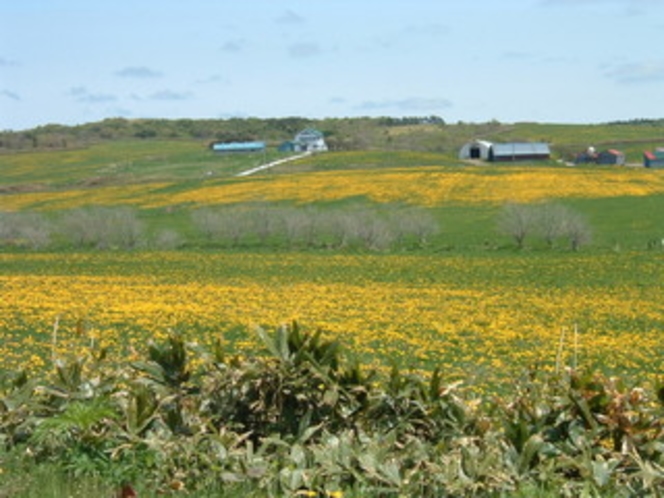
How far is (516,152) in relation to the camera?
104 m

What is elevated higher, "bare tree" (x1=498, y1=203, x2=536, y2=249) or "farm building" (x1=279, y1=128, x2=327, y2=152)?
"bare tree" (x1=498, y1=203, x2=536, y2=249)

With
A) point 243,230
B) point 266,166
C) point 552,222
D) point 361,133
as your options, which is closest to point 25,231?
point 243,230

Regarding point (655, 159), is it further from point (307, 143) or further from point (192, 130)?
point (192, 130)

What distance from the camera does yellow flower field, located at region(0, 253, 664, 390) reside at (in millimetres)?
19141

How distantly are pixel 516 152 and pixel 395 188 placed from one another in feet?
111

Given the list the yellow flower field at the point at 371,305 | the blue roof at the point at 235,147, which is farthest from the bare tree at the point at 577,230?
the blue roof at the point at 235,147

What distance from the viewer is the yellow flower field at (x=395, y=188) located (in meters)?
71.7

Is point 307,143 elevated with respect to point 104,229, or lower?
lower

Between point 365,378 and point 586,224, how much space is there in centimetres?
4319

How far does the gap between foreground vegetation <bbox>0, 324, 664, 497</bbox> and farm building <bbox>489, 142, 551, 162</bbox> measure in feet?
328

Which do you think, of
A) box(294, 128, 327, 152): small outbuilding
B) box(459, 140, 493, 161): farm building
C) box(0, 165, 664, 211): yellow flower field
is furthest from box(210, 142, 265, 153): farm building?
box(0, 165, 664, 211): yellow flower field

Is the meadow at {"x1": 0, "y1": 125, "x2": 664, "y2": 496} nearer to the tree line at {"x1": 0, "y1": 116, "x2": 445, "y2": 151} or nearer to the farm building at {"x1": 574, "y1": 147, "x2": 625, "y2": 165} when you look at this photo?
the farm building at {"x1": 574, "y1": 147, "x2": 625, "y2": 165}

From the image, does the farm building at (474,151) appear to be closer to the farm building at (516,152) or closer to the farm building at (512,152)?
the farm building at (512,152)

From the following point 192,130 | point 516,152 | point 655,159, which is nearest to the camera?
point 655,159
